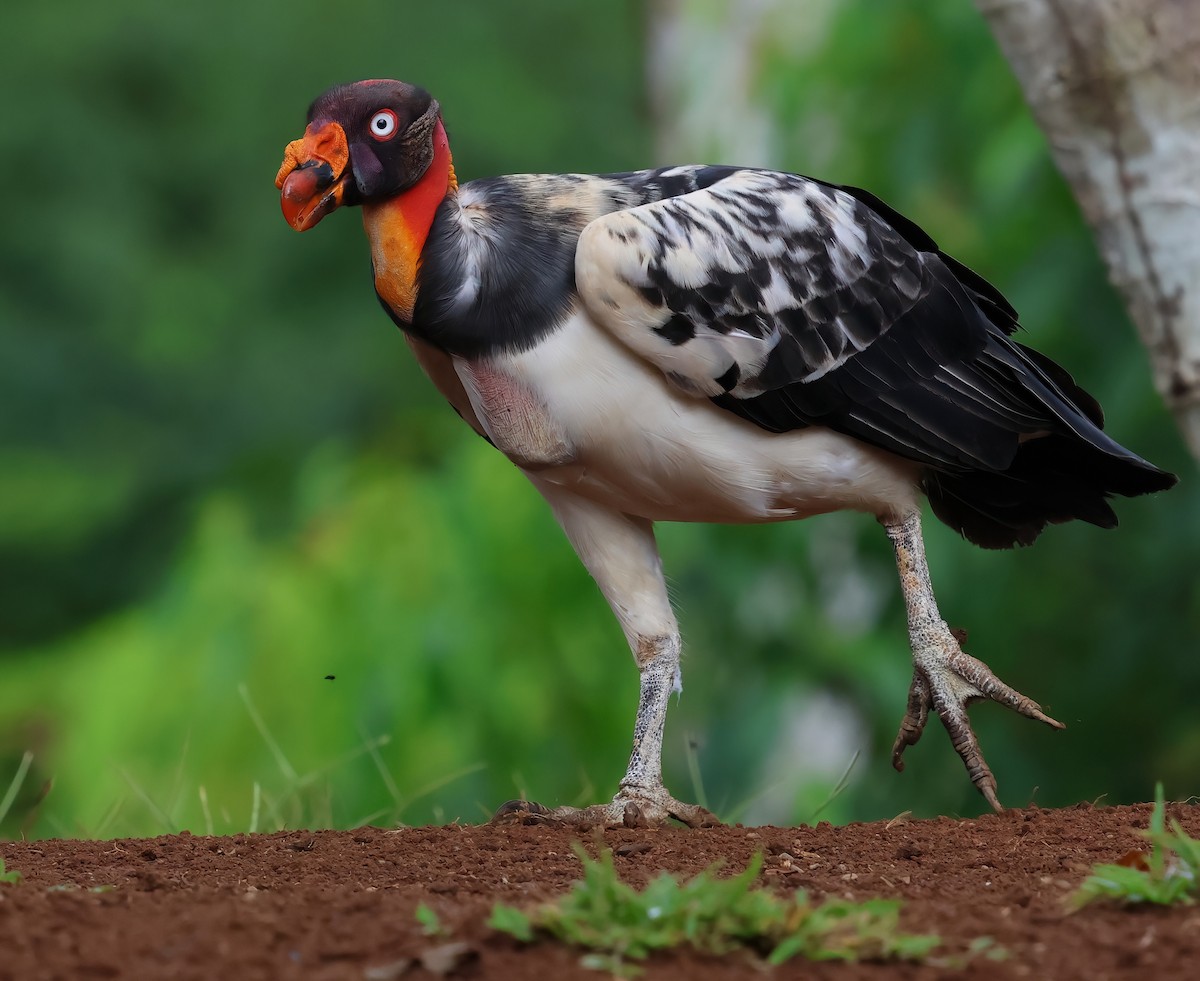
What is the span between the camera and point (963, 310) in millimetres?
4480

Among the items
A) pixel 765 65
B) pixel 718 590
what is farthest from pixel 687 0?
pixel 718 590

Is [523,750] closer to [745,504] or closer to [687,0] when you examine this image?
[745,504]

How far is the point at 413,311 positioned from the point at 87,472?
810 centimetres

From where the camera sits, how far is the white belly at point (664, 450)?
3891 millimetres

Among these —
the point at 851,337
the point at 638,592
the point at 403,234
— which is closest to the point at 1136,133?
the point at 851,337

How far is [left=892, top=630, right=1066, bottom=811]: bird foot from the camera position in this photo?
4211mm

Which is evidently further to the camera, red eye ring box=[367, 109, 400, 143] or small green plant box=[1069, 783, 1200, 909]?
red eye ring box=[367, 109, 400, 143]

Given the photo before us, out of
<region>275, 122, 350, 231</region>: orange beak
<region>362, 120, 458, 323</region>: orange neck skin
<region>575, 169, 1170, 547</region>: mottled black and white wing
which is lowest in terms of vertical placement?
<region>575, 169, 1170, 547</region>: mottled black and white wing

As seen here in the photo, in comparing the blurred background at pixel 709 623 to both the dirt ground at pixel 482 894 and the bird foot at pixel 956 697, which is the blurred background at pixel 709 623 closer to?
the bird foot at pixel 956 697

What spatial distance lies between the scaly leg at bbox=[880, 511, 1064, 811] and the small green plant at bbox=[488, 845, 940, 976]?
6.56ft

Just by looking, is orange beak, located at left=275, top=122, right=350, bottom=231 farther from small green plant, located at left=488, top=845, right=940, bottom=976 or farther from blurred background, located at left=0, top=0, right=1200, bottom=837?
small green plant, located at left=488, top=845, right=940, bottom=976

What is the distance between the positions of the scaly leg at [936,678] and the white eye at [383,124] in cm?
172

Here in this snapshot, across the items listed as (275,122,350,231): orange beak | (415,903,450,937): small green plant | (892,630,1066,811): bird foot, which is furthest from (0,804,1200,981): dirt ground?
(275,122,350,231): orange beak

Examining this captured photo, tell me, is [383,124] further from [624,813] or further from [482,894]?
[482,894]
